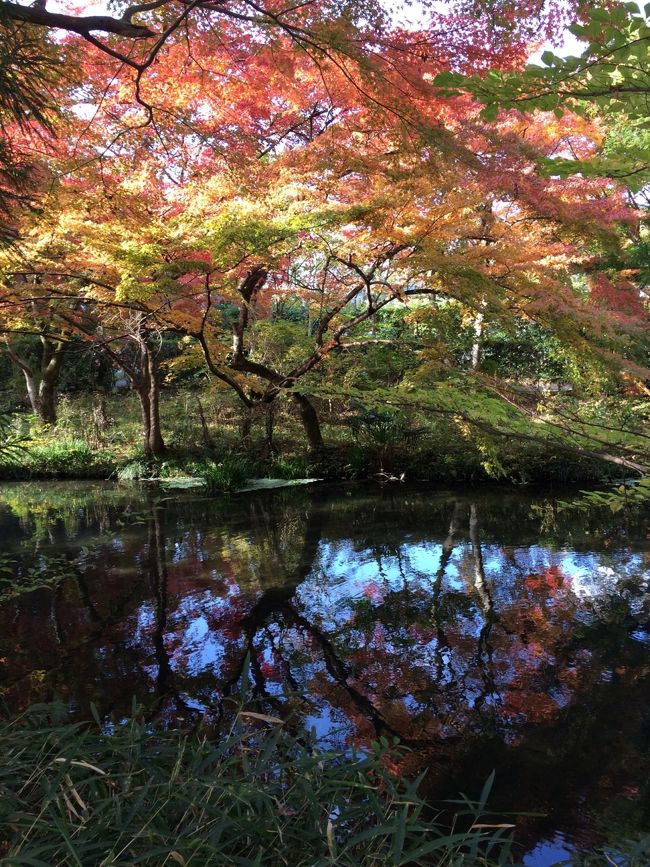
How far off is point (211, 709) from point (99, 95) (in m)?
5.20

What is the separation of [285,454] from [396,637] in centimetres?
693

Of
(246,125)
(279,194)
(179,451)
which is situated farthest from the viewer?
(179,451)

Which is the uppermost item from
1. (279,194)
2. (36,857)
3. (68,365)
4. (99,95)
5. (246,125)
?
(246,125)

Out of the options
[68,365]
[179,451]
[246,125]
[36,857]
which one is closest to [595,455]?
[36,857]

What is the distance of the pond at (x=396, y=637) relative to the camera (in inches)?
103

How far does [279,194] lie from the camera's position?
→ 5.93 meters

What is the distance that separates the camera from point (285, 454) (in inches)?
421

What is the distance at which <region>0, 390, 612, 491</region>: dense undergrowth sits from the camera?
9305 millimetres

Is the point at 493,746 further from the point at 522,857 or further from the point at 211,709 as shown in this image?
the point at 211,709

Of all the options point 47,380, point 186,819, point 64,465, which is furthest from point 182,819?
point 47,380

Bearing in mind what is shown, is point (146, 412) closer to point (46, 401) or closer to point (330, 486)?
point (46, 401)

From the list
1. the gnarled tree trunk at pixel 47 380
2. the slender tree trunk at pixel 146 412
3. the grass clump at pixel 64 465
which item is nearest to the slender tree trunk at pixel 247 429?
the slender tree trunk at pixel 146 412

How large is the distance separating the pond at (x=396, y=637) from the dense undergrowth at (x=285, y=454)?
2015 mm

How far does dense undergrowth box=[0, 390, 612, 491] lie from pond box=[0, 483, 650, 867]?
2.02 metres
